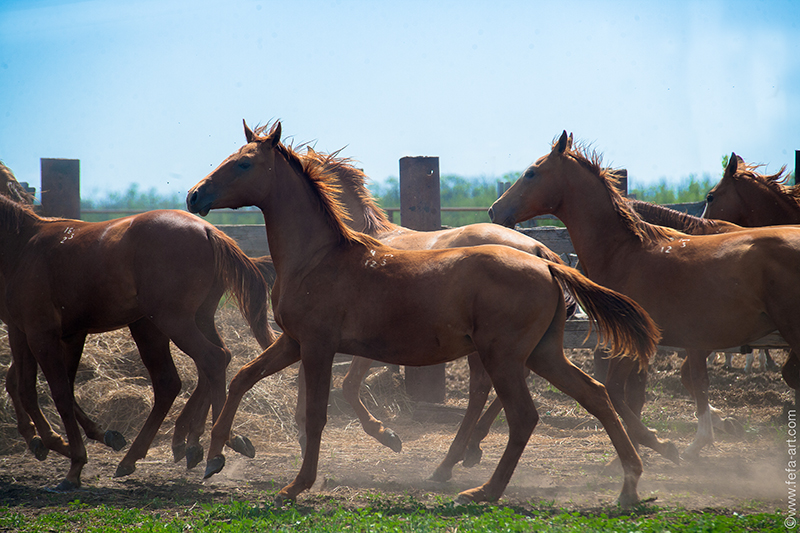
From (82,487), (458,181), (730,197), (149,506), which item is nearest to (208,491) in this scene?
(149,506)

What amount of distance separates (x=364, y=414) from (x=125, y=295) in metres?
2.29

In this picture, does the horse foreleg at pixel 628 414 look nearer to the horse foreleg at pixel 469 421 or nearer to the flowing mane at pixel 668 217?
the horse foreleg at pixel 469 421

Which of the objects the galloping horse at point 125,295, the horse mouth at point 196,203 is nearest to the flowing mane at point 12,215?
the galloping horse at point 125,295

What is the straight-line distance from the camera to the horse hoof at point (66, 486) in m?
4.31

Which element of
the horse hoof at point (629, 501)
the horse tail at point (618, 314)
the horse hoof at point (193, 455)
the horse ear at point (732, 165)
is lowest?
the horse hoof at point (193, 455)

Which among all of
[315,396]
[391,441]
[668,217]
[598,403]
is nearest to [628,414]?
[598,403]

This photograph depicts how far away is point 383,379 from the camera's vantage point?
7234mm

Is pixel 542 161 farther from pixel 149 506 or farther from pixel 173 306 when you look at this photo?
pixel 149 506

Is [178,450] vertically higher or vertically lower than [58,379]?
lower

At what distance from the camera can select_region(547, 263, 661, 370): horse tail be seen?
A: 376 cm

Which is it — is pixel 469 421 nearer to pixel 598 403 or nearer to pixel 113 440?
pixel 598 403

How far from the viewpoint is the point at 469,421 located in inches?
190

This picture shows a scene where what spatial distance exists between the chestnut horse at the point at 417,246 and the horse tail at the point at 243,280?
0.85 m

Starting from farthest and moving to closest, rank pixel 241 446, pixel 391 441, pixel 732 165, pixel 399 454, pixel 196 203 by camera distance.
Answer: pixel 732 165 → pixel 399 454 → pixel 391 441 → pixel 241 446 → pixel 196 203
